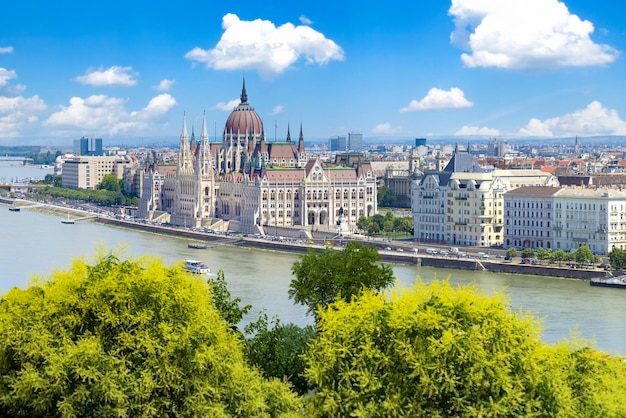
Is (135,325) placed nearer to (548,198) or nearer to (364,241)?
(548,198)

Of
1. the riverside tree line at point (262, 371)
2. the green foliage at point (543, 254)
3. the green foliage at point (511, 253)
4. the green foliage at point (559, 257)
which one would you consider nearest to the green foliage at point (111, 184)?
the green foliage at point (511, 253)

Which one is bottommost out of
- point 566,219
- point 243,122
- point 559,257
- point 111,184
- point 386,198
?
point 559,257

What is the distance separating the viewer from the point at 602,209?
141 feet

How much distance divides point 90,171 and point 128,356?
282ft

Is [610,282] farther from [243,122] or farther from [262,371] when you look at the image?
[243,122]

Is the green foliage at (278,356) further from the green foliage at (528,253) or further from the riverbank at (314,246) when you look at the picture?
the green foliage at (528,253)

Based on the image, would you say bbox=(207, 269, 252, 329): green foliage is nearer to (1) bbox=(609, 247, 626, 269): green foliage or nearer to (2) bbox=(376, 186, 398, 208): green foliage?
(1) bbox=(609, 247, 626, 269): green foliage

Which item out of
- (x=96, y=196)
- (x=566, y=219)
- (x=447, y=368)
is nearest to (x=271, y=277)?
(x=566, y=219)

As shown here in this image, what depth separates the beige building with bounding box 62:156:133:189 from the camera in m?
97.4

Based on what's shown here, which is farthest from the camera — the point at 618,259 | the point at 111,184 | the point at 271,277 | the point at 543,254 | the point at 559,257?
the point at 111,184

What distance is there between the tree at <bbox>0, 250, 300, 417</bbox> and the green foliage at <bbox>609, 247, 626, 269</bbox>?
25359mm

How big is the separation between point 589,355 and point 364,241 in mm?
35916

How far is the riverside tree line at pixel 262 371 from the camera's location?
1258 centimetres

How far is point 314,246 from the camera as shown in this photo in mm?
49688
